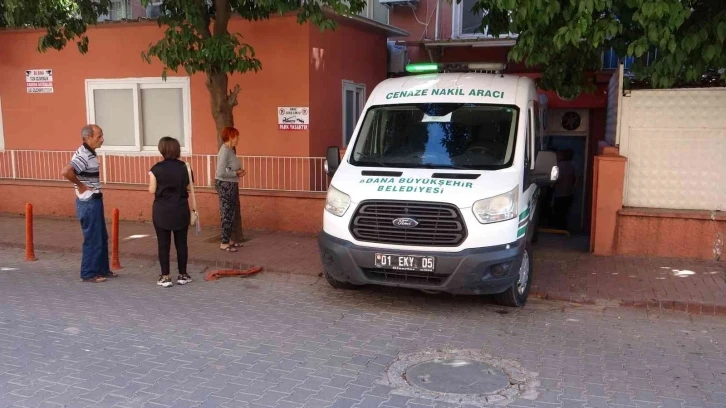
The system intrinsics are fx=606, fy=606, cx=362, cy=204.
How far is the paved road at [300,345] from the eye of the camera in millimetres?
4281

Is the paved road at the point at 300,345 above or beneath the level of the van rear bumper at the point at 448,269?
beneath

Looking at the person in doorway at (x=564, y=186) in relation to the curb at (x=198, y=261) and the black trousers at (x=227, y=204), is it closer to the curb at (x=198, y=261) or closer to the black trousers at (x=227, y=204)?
the curb at (x=198, y=261)

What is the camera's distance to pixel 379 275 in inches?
233

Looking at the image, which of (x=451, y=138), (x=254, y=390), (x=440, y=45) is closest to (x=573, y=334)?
(x=451, y=138)

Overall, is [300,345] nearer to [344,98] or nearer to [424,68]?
[424,68]

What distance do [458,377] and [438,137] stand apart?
9.06 ft

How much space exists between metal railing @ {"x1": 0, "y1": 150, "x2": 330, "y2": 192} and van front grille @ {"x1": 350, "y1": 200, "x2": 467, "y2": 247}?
3.97 m

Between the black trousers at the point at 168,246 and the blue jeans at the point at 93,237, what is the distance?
80 cm

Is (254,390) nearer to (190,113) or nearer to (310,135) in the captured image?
(310,135)

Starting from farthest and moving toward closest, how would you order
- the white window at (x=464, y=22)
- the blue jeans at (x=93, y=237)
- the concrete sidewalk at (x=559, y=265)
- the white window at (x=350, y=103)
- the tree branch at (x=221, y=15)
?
the white window at (x=464, y=22), the white window at (x=350, y=103), the tree branch at (x=221, y=15), the blue jeans at (x=93, y=237), the concrete sidewalk at (x=559, y=265)

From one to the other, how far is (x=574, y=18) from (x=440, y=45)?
5298mm

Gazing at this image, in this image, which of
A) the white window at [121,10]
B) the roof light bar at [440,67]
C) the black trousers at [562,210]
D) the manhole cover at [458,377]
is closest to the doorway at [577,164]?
the black trousers at [562,210]

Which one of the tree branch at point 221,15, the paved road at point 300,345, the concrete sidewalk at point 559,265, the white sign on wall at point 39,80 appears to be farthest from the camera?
the white sign on wall at point 39,80

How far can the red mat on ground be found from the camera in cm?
755
